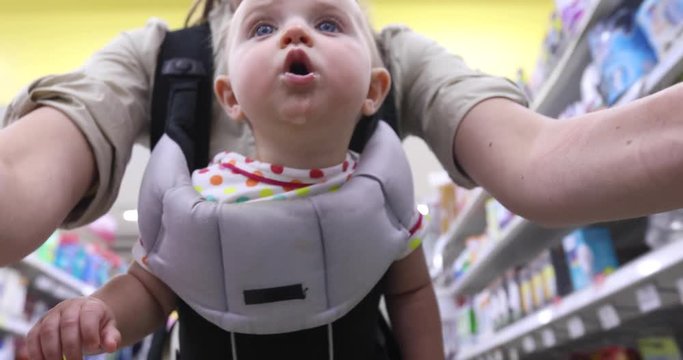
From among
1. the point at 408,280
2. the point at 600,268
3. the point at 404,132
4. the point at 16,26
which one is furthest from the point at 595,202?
the point at 16,26

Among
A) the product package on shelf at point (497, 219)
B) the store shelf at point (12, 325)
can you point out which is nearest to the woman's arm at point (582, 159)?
the product package on shelf at point (497, 219)

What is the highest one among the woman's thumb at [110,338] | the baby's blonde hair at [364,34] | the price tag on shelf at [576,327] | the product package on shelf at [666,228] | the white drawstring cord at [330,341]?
the baby's blonde hair at [364,34]

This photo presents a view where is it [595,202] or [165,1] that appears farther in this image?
[165,1]

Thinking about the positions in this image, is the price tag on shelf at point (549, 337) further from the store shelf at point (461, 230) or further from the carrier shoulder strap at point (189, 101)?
the carrier shoulder strap at point (189, 101)

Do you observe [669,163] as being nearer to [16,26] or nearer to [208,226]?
[208,226]

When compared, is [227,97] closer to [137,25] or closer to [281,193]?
[281,193]

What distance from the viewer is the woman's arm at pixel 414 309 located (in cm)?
94

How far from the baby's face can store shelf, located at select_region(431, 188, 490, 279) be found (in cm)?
214

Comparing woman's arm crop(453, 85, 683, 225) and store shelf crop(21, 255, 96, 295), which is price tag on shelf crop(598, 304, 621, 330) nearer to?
woman's arm crop(453, 85, 683, 225)

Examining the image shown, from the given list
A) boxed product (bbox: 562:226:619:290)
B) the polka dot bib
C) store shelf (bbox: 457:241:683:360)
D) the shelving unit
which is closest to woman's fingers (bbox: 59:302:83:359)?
the polka dot bib

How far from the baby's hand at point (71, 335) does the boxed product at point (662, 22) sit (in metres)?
1.46

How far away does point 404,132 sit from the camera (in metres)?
1.12

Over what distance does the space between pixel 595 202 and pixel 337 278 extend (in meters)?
0.33

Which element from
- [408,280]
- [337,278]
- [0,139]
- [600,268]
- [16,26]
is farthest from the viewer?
[16,26]
